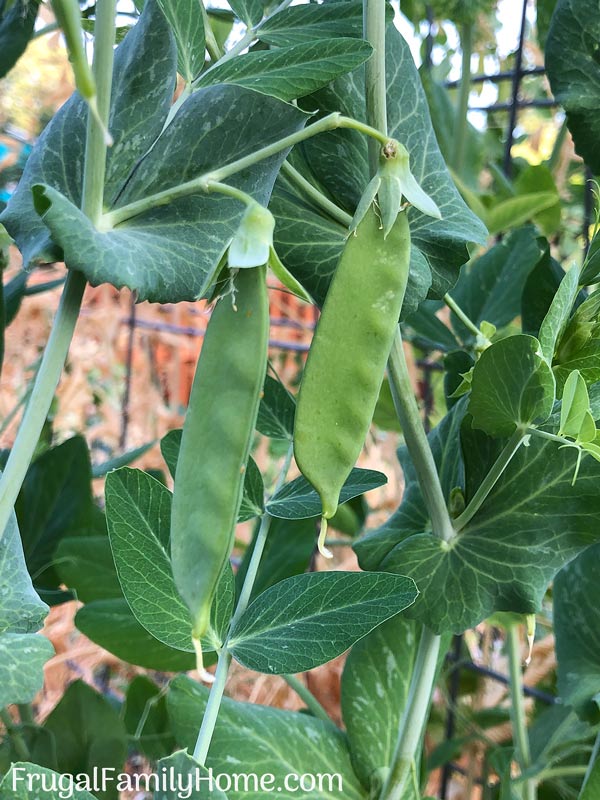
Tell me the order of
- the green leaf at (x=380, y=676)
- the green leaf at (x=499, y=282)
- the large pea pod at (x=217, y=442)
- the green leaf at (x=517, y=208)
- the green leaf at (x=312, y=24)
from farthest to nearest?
the green leaf at (x=517, y=208) < the green leaf at (x=499, y=282) < the green leaf at (x=380, y=676) < the green leaf at (x=312, y=24) < the large pea pod at (x=217, y=442)

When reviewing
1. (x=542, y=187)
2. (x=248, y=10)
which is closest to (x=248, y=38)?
(x=248, y=10)

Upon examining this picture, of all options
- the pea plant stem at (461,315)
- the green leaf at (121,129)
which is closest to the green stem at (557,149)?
the pea plant stem at (461,315)

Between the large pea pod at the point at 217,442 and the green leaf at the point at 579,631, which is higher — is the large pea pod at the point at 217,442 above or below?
above

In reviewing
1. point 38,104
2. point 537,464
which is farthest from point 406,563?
point 38,104

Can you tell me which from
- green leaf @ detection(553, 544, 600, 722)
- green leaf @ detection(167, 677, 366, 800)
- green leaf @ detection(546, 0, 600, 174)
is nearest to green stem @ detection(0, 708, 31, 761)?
green leaf @ detection(167, 677, 366, 800)

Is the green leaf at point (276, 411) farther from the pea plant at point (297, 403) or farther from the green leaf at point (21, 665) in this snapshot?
the green leaf at point (21, 665)

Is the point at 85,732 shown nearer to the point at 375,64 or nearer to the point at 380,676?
the point at 380,676

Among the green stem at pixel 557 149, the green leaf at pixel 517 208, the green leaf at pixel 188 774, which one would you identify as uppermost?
the green stem at pixel 557 149

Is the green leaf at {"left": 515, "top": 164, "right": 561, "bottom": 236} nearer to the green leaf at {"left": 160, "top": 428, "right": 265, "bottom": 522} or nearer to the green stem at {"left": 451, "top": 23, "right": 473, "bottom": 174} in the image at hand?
the green stem at {"left": 451, "top": 23, "right": 473, "bottom": 174}

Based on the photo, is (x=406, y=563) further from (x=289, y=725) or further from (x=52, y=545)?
(x=52, y=545)
